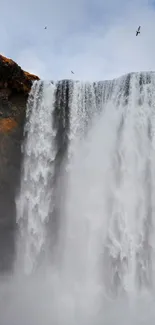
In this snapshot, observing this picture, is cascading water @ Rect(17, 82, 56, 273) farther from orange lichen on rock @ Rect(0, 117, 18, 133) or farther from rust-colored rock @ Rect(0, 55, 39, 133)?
orange lichen on rock @ Rect(0, 117, 18, 133)

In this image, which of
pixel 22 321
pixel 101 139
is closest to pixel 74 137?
pixel 101 139

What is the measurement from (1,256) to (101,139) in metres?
7.03

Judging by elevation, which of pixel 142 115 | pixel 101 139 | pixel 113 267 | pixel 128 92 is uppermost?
pixel 128 92

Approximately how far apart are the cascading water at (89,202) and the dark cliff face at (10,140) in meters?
0.41

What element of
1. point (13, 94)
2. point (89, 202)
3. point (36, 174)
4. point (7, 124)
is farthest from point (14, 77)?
point (89, 202)

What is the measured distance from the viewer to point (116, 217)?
14008 millimetres

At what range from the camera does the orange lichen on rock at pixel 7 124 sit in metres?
16.0

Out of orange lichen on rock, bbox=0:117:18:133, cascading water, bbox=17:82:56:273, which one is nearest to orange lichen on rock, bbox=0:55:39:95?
cascading water, bbox=17:82:56:273

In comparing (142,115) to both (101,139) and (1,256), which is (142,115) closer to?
(101,139)

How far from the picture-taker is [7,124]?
16.1 meters

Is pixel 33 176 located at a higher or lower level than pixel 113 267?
higher

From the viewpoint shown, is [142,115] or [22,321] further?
[142,115]

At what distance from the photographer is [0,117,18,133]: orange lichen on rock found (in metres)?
16.0

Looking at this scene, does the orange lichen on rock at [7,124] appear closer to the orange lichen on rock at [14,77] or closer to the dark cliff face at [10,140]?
the dark cliff face at [10,140]
